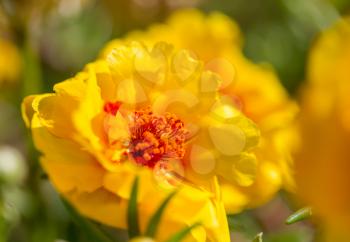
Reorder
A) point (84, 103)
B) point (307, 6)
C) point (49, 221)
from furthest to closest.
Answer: point (307, 6), point (49, 221), point (84, 103)

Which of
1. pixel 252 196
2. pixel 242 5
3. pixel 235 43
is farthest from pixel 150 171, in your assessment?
pixel 242 5

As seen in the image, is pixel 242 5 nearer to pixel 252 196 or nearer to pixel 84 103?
pixel 252 196

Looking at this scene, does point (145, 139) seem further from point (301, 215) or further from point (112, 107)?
point (301, 215)

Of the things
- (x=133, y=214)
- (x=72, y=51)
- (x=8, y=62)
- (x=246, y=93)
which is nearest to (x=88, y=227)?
(x=133, y=214)

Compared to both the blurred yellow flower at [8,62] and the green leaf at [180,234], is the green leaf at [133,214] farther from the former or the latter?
the blurred yellow flower at [8,62]

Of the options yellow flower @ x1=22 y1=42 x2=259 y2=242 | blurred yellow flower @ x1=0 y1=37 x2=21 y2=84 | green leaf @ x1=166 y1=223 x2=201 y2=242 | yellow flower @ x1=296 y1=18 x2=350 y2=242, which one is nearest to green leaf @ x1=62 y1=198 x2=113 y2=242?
yellow flower @ x1=22 y1=42 x2=259 y2=242

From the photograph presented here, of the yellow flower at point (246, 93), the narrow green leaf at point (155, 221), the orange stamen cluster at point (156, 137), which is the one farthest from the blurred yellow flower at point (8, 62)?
the narrow green leaf at point (155, 221)
